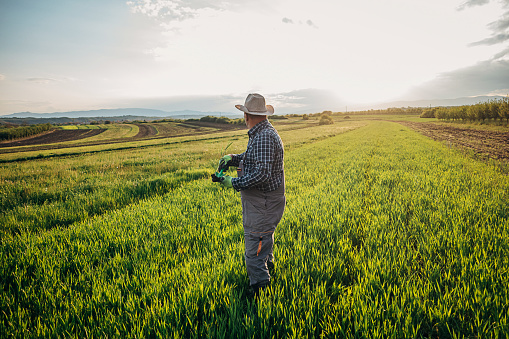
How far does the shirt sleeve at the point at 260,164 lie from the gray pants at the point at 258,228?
214 millimetres

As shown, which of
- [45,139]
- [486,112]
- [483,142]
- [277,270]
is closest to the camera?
[277,270]

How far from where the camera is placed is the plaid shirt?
2.37m

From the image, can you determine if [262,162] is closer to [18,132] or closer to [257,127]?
[257,127]

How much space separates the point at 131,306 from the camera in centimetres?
229

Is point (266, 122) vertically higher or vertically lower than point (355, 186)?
higher

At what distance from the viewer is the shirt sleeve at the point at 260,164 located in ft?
7.73

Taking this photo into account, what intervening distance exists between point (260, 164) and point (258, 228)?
0.76 m

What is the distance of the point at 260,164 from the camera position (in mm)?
2396

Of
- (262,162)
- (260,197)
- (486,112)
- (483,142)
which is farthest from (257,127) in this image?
(486,112)

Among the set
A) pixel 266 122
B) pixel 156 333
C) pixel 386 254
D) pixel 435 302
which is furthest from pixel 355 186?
pixel 156 333

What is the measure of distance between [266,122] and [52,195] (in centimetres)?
828

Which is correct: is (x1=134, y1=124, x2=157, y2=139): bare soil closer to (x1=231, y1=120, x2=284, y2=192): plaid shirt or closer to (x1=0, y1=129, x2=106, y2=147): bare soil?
(x1=0, y1=129, x2=106, y2=147): bare soil

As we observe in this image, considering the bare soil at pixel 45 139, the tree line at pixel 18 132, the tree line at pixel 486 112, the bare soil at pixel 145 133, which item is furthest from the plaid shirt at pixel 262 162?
the tree line at pixel 18 132

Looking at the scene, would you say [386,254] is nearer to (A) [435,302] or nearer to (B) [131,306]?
(A) [435,302]
